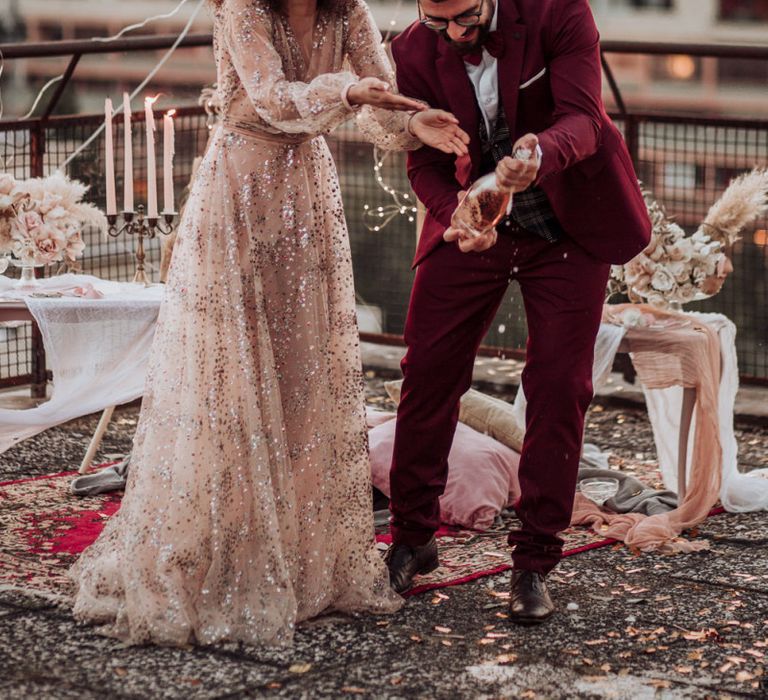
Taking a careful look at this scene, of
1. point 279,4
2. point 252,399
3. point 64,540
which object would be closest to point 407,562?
point 252,399

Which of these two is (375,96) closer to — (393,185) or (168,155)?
(168,155)

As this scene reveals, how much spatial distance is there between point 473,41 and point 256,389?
1.02m

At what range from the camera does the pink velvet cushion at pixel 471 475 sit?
4895 mm

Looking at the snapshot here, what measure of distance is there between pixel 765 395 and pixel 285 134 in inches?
151

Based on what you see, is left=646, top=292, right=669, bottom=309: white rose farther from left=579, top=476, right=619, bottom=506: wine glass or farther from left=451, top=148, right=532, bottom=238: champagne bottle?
left=451, top=148, right=532, bottom=238: champagne bottle

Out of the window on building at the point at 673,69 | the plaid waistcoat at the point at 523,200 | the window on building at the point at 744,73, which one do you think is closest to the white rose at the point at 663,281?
the plaid waistcoat at the point at 523,200

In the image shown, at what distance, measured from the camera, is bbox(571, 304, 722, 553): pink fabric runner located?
16.3 ft

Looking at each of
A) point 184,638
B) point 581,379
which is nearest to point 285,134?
point 581,379

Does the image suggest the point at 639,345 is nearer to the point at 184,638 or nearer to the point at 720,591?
the point at 720,591

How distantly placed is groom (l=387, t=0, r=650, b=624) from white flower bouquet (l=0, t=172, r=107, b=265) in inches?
59.7

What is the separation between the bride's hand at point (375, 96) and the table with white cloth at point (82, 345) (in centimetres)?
162

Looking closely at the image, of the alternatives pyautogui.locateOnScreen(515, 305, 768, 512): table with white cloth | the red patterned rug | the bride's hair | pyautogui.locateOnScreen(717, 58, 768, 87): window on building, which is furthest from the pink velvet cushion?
pyautogui.locateOnScreen(717, 58, 768, 87): window on building

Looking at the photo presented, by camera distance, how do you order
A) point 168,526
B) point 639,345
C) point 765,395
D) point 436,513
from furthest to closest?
point 765,395, point 639,345, point 436,513, point 168,526

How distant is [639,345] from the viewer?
5066mm
